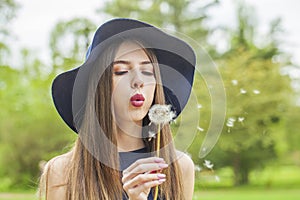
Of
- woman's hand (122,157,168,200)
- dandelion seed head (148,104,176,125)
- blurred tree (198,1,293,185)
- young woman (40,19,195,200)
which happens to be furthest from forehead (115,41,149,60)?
blurred tree (198,1,293,185)

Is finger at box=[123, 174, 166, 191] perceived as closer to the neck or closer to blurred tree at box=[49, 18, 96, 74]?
the neck

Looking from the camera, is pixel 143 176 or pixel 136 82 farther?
pixel 136 82

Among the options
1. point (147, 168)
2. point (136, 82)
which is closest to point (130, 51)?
point (136, 82)

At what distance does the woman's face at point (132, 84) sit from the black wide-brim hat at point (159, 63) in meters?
0.04

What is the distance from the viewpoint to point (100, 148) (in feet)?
4.24

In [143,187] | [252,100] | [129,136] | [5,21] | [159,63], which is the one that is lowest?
[143,187]

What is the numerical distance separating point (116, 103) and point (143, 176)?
238mm

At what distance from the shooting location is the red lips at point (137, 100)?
3.99ft

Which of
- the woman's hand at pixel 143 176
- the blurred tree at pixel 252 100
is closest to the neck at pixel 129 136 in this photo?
the woman's hand at pixel 143 176

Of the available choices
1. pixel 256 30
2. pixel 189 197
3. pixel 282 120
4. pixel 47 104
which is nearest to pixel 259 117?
pixel 282 120

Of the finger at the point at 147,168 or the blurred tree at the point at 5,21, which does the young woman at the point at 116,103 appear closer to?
the finger at the point at 147,168

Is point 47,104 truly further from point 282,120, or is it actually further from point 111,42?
point 111,42

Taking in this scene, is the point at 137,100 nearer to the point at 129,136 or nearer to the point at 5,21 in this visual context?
the point at 129,136

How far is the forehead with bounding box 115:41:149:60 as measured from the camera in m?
1.26
